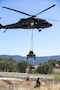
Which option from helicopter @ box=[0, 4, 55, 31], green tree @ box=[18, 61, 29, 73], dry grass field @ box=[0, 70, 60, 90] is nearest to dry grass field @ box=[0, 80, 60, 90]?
dry grass field @ box=[0, 70, 60, 90]

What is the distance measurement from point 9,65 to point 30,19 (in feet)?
220

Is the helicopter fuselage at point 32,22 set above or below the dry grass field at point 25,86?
above

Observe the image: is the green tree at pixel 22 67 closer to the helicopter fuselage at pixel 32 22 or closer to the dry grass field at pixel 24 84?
the dry grass field at pixel 24 84

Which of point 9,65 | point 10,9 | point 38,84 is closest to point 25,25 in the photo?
point 10,9

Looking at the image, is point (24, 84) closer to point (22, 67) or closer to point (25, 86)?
point (25, 86)

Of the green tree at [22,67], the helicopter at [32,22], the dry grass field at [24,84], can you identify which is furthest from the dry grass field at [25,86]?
the green tree at [22,67]

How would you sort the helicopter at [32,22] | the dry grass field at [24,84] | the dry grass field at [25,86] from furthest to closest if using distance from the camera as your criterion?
1. the helicopter at [32,22]
2. the dry grass field at [24,84]
3. the dry grass field at [25,86]

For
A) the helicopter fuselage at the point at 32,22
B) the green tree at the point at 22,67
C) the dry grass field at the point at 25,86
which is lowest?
the dry grass field at the point at 25,86

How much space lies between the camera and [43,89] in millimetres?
30328

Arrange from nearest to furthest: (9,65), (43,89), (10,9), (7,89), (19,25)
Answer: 1. (7,89)
2. (43,89)
3. (10,9)
4. (19,25)
5. (9,65)

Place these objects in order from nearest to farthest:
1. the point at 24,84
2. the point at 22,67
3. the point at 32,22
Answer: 1. the point at 32,22
2. the point at 24,84
3. the point at 22,67

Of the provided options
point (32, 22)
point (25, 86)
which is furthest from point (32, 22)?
point (25, 86)

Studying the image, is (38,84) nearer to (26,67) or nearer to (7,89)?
(7,89)

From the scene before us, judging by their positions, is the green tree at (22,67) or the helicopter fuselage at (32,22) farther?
the green tree at (22,67)
